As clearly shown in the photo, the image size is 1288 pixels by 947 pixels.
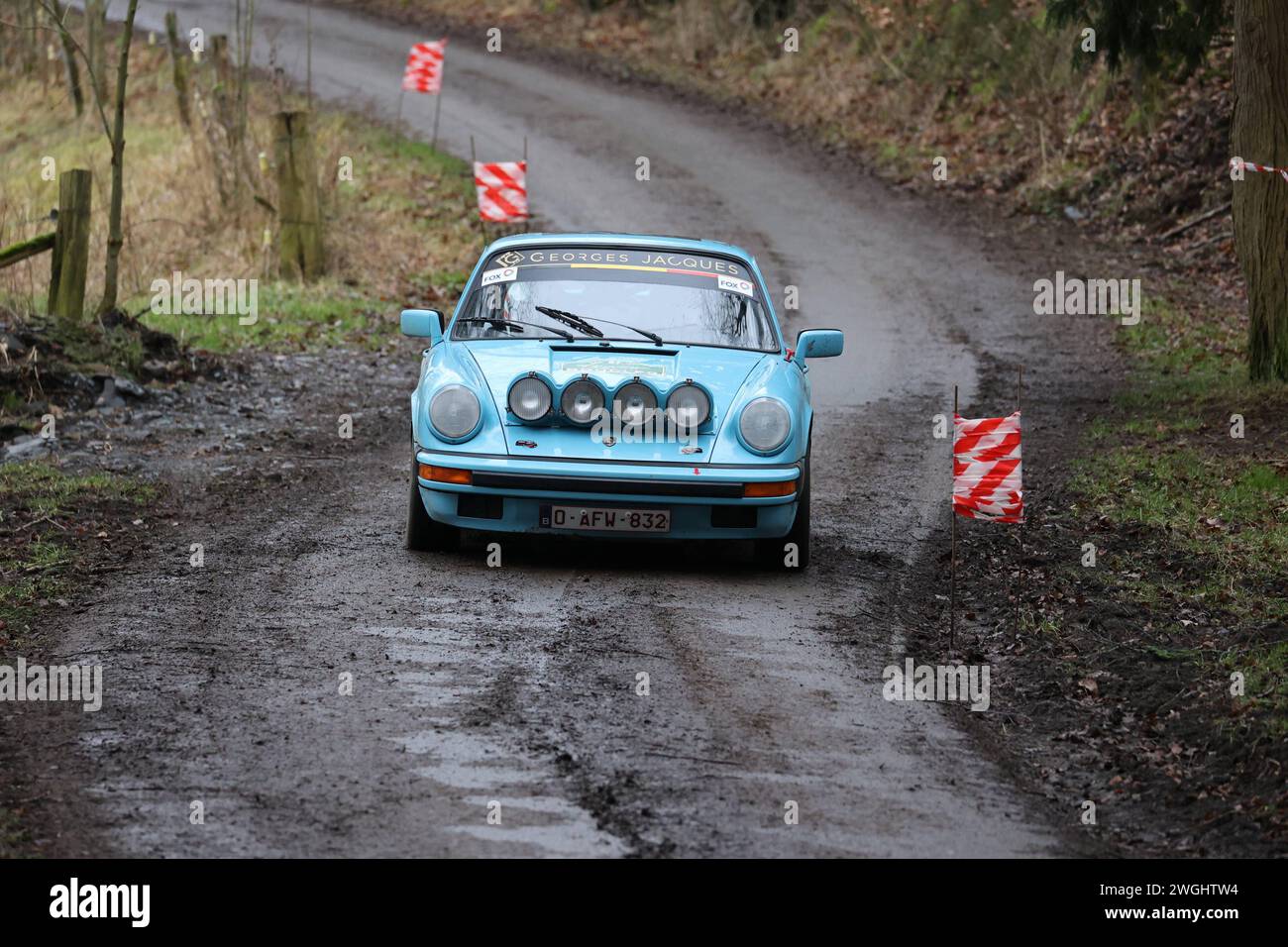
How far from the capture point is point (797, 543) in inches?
330

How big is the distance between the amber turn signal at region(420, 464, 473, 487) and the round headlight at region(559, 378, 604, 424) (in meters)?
0.61

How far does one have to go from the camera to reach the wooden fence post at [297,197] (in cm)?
1678

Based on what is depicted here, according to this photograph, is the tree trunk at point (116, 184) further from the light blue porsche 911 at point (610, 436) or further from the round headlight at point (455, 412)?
the round headlight at point (455, 412)

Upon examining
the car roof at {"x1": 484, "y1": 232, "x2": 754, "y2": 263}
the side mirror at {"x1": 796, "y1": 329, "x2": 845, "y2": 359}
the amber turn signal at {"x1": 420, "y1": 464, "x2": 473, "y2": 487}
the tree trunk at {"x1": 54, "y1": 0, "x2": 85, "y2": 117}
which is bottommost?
the amber turn signal at {"x1": 420, "y1": 464, "x2": 473, "y2": 487}

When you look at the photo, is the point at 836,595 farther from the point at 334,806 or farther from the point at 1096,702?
the point at 334,806

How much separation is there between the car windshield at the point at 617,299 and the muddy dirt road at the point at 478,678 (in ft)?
4.04

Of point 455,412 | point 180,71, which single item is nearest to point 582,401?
point 455,412

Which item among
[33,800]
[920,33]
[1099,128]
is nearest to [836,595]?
[33,800]

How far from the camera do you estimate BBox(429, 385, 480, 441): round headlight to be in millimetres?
8148

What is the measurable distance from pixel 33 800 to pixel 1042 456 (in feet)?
26.9

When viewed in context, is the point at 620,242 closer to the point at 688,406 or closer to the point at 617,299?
the point at 617,299

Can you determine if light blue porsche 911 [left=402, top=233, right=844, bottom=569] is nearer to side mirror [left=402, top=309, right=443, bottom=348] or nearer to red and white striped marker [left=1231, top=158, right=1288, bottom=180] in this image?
side mirror [left=402, top=309, right=443, bottom=348]

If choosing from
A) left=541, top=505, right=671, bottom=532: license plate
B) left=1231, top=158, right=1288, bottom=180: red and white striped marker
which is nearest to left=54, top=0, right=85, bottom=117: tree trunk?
left=1231, top=158, right=1288, bottom=180: red and white striped marker

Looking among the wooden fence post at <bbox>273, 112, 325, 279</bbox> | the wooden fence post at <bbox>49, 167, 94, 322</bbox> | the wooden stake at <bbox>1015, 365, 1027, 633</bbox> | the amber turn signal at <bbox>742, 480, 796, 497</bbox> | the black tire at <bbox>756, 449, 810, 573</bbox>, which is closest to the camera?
the wooden stake at <bbox>1015, 365, 1027, 633</bbox>
